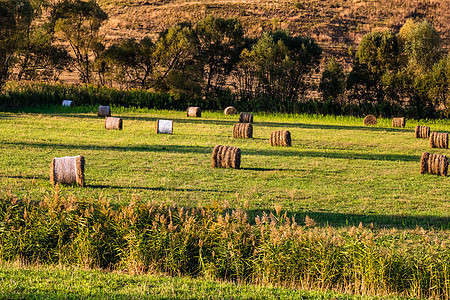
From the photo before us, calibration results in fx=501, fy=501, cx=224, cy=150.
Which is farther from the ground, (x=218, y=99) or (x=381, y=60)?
(x=381, y=60)

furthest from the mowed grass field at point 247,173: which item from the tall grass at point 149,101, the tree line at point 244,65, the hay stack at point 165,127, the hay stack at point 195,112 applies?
the tree line at point 244,65

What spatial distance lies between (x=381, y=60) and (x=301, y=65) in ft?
23.4

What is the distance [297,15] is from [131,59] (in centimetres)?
3808

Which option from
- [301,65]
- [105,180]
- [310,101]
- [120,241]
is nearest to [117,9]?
[301,65]

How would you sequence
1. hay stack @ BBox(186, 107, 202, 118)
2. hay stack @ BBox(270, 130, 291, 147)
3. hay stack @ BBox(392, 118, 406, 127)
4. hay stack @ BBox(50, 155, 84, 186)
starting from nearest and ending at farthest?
hay stack @ BBox(50, 155, 84, 186)
hay stack @ BBox(270, 130, 291, 147)
hay stack @ BBox(392, 118, 406, 127)
hay stack @ BBox(186, 107, 202, 118)

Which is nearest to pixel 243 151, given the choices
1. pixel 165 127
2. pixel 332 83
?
pixel 165 127

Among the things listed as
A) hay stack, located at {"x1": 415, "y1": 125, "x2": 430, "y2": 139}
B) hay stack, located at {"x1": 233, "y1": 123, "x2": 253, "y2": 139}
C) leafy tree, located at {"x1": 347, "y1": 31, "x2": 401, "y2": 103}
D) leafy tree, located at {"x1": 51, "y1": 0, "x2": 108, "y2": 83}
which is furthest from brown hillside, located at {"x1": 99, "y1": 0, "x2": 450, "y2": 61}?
hay stack, located at {"x1": 233, "y1": 123, "x2": 253, "y2": 139}

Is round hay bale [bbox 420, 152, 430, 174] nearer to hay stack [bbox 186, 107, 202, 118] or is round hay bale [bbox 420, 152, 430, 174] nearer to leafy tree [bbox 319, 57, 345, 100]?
hay stack [bbox 186, 107, 202, 118]

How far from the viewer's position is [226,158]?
14.4m

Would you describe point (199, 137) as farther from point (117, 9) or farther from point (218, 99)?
point (117, 9)

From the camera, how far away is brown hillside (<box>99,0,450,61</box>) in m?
72.1

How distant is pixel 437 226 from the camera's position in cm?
885

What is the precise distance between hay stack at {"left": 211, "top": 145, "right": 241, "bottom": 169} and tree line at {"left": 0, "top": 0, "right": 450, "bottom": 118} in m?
26.0

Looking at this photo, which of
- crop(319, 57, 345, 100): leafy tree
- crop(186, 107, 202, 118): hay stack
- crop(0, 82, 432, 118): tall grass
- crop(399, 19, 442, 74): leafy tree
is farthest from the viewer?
crop(319, 57, 345, 100): leafy tree
